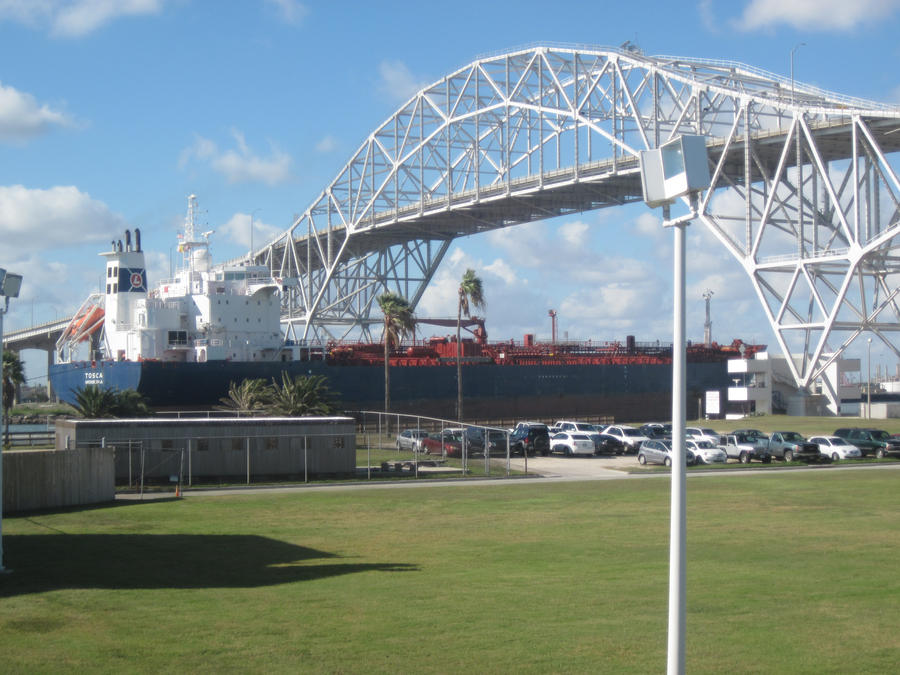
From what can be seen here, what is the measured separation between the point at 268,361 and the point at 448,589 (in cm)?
4843

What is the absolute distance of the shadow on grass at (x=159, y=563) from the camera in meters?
15.0

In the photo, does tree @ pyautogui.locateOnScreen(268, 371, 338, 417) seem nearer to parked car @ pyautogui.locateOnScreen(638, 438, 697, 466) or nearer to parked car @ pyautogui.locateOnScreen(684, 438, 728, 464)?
parked car @ pyautogui.locateOnScreen(638, 438, 697, 466)

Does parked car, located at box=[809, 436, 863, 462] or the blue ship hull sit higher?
the blue ship hull

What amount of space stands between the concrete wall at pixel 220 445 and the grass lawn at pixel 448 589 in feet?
24.4

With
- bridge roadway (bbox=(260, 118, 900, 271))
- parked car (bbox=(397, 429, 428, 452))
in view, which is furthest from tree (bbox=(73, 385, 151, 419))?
bridge roadway (bbox=(260, 118, 900, 271))

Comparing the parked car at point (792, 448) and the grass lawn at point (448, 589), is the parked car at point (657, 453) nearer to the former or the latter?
the parked car at point (792, 448)

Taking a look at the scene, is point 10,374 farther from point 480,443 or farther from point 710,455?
point 710,455

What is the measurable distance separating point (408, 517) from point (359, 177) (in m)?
88.1

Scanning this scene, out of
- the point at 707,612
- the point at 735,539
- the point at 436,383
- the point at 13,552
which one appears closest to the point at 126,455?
the point at 13,552

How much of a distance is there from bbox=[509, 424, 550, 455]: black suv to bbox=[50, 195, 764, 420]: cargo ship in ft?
41.3

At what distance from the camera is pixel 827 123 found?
5812 centimetres

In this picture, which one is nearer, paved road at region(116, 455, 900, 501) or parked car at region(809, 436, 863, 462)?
paved road at region(116, 455, 900, 501)

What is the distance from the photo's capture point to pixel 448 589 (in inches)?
572

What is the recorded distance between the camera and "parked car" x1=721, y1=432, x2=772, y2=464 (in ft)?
133
